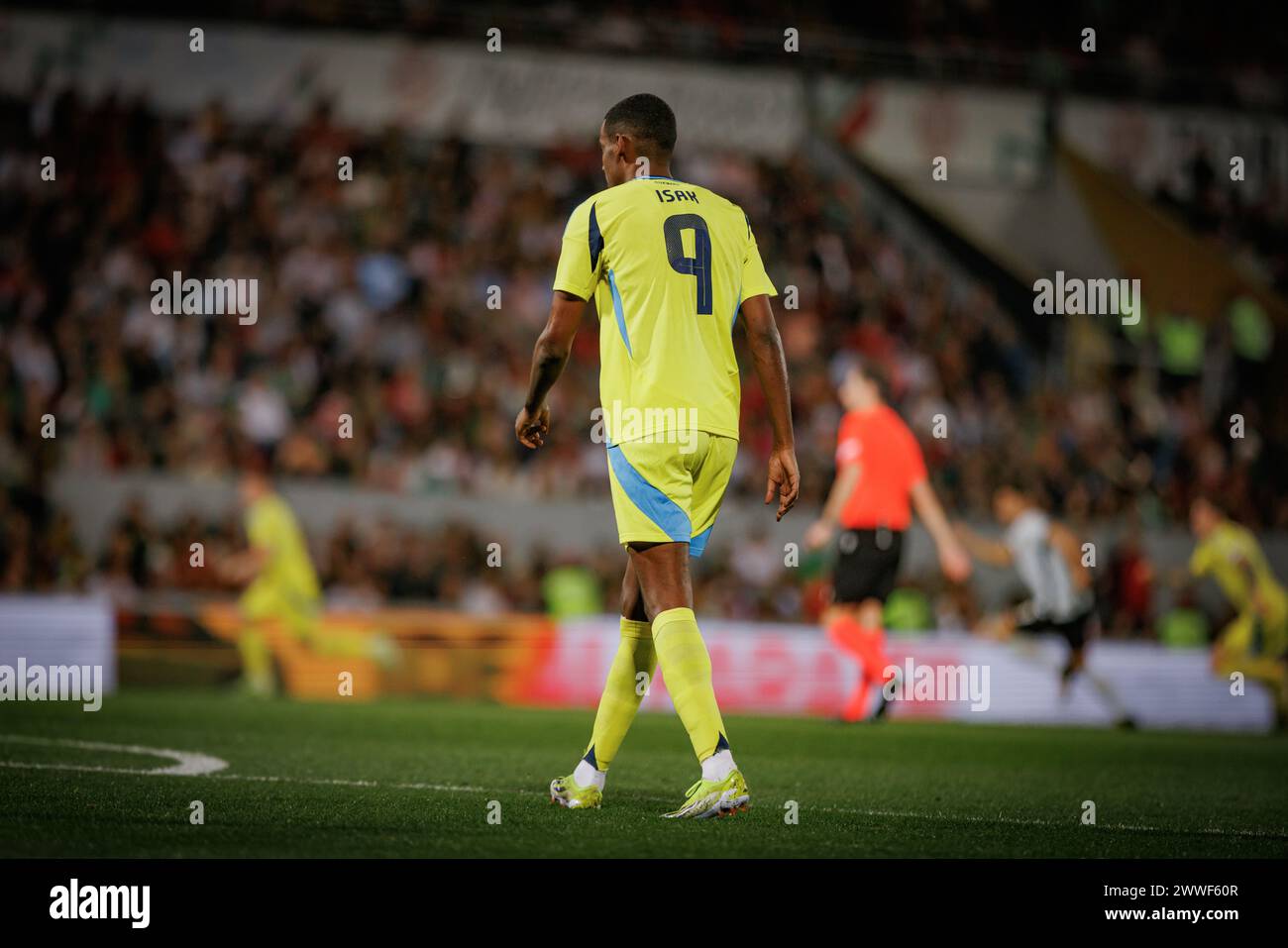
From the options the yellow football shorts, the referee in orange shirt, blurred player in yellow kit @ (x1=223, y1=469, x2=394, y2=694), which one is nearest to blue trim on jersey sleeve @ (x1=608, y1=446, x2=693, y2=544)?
the yellow football shorts

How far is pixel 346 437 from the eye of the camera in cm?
1745

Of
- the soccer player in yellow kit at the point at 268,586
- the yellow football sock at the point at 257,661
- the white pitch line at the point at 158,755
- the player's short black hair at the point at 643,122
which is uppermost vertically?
the player's short black hair at the point at 643,122

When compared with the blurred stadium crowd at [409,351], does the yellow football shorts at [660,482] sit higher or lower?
lower

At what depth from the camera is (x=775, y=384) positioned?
5.95m

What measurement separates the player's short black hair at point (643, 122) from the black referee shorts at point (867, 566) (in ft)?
20.2

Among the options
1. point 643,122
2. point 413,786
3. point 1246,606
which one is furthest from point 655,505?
point 1246,606

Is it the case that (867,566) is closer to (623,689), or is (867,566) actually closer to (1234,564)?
(1234,564)

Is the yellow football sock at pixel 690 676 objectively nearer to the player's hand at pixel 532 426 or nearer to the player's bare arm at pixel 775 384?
the player's bare arm at pixel 775 384

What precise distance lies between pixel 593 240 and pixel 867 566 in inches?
250

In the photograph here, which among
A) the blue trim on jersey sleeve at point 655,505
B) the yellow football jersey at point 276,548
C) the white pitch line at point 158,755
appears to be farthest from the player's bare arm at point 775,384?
the yellow football jersey at point 276,548

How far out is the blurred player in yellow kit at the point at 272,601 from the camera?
15023mm

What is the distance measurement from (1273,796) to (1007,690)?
293 inches
